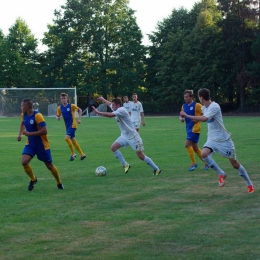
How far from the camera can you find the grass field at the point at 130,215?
19.8ft

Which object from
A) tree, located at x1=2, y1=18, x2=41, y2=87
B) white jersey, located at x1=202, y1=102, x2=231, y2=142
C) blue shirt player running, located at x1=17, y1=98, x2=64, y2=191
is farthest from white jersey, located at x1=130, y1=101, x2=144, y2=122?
tree, located at x1=2, y1=18, x2=41, y2=87

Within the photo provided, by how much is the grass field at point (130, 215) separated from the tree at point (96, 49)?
58.5m

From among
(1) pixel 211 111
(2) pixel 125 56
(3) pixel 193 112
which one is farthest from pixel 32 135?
(2) pixel 125 56

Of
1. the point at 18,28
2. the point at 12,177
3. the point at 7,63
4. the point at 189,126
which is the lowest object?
the point at 12,177

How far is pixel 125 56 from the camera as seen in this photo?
72.1 metres

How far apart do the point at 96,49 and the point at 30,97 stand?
17666 millimetres

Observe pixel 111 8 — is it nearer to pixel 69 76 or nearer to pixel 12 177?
pixel 69 76

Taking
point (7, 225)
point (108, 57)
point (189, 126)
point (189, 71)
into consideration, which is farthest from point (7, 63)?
point (7, 225)

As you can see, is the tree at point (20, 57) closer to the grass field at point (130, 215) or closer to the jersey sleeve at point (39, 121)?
the grass field at point (130, 215)

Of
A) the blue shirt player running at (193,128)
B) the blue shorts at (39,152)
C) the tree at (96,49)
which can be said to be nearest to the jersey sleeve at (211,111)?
the blue shorts at (39,152)

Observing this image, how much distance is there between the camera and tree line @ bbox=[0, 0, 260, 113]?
67188mm

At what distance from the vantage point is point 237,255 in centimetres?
573

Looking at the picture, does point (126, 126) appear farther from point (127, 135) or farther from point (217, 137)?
point (217, 137)

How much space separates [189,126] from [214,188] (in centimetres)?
366
